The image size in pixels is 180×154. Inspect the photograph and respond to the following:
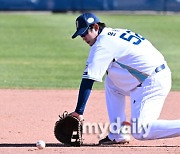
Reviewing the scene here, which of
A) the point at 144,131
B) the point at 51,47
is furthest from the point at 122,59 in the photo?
the point at 51,47

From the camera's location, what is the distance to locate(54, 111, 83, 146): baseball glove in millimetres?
7516

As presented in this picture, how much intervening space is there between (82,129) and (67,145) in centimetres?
25

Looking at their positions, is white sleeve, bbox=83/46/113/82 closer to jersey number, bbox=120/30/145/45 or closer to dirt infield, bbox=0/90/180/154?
jersey number, bbox=120/30/145/45

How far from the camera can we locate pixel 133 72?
7.21 meters

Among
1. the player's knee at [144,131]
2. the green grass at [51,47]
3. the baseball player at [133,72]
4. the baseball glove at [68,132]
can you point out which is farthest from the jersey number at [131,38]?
the green grass at [51,47]

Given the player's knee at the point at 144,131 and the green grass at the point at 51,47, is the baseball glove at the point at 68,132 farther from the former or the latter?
the green grass at the point at 51,47

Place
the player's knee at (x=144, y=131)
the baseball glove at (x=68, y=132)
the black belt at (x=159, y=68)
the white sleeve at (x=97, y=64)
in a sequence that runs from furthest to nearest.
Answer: the baseball glove at (x=68, y=132) → the black belt at (x=159, y=68) → the player's knee at (x=144, y=131) → the white sleeve at (x=97, y=64)

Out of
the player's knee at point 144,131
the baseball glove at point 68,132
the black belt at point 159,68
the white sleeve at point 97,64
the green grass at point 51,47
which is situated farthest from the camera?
the green grass at point 51,47

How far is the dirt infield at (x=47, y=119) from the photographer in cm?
725

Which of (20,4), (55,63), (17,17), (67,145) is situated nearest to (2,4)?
(20,4)

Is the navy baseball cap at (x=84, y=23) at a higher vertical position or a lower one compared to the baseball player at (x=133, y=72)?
higher

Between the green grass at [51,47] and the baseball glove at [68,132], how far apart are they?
488cm

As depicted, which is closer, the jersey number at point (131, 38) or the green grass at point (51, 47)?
the jersey number at point (131, 38)

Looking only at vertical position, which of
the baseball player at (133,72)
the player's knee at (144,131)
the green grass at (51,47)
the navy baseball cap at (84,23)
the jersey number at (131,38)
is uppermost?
the green grass at (51,47)
